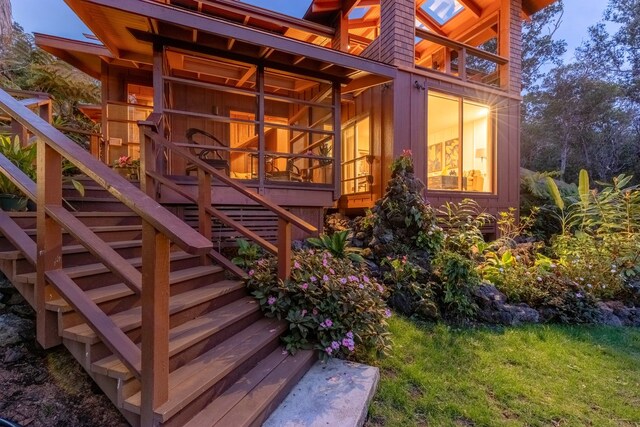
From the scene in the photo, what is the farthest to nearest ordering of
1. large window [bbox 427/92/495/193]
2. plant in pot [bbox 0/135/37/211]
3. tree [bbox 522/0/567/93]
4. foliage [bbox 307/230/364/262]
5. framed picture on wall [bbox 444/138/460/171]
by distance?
1. tree [bbox 522/0/567/93]
2. framed picture on wall [bbox 444/138/460/171]
3. large window [bbox 427/92/495/193]
4. foliage [bbox 307/230/364/262]
5. plant in pot [bbox 0/135/37/211]

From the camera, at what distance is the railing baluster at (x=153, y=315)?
4.70 feet

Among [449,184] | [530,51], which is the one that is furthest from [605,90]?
[449,184]

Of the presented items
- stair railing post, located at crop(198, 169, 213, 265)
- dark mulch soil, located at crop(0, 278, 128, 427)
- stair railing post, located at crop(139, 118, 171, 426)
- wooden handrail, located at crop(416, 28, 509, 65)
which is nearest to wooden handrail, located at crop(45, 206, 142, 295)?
stair railing post, located at crop(139, 118, 171, 426)

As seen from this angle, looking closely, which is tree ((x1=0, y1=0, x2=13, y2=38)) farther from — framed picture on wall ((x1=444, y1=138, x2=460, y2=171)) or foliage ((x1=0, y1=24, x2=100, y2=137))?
framed picture on wall ((x1=444, y1=138, x2=460, y2=171))

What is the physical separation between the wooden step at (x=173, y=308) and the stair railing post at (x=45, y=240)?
0.15m

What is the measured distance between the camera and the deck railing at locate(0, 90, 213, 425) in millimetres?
1430

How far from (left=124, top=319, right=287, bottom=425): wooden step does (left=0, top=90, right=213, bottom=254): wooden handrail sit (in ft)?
2.70

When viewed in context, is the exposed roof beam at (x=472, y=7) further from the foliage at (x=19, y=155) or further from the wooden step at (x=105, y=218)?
the foliage at (x=19, y=155)

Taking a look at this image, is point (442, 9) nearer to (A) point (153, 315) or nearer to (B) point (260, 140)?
(B) point (260, 140)

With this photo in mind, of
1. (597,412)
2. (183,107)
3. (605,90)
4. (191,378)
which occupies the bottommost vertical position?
(597,412)

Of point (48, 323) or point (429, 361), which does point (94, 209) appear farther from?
point (429, 361)

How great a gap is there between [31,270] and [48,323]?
468 mm

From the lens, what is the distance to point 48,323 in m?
1.84

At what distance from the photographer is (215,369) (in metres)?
1.92
